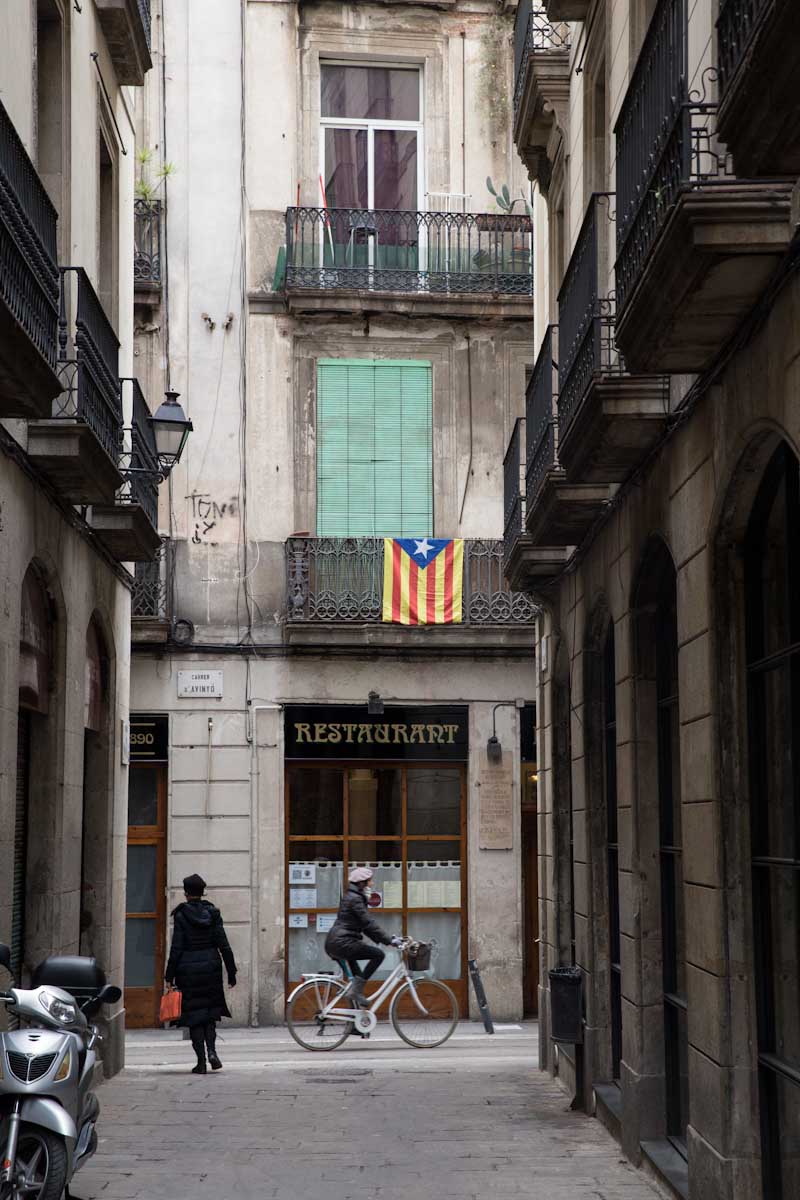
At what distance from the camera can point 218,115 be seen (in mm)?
23625

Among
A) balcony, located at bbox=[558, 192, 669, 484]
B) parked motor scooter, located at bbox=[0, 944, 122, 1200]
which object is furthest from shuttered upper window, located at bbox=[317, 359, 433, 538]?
parked motor scooter, located at bbox=[0, 944, 122, 1200]

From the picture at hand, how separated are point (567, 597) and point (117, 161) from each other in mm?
5865

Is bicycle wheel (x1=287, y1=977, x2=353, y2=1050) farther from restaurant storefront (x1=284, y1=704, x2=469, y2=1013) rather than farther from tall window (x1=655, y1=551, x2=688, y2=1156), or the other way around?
tall window (x1=655, y1=551, x2=688, y2=1156)

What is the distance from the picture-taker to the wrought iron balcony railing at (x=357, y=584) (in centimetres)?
2280

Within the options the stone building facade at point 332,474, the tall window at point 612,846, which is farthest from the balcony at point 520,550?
the stone building facade at point 332,474

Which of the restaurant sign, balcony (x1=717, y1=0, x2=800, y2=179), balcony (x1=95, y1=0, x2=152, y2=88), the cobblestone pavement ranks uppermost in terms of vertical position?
balcony (x1=95, y1=0, x2=152, y2=88)

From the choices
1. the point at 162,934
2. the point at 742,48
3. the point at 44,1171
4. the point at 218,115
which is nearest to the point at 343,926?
the point at 162,934

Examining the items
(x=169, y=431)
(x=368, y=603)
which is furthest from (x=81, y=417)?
→ (x=368, y=603)

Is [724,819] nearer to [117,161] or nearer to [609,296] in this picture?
[609,296]

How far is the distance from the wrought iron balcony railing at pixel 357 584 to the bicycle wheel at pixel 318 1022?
5.52 meters

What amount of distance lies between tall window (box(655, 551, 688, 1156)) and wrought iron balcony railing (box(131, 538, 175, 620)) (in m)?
11.8

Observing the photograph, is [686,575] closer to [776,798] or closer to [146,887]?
[776,798]

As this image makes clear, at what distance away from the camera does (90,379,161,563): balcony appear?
15.1 m

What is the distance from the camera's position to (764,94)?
604cm
